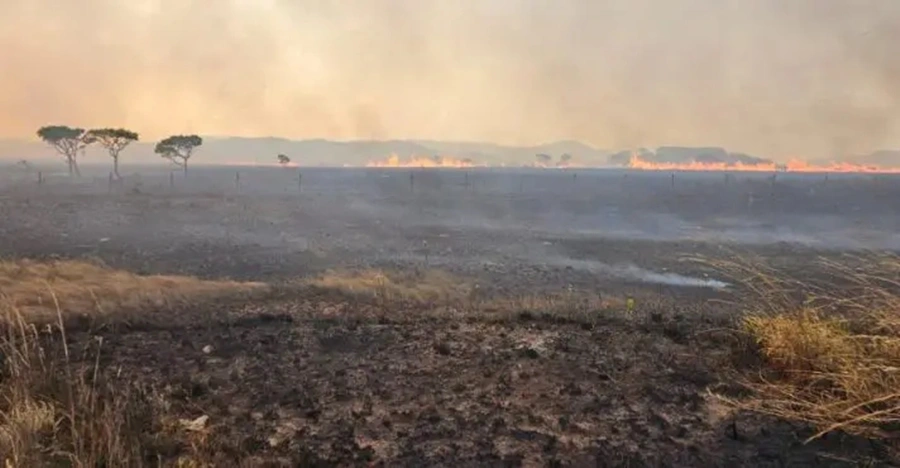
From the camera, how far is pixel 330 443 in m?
4.09

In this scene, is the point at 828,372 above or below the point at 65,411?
above

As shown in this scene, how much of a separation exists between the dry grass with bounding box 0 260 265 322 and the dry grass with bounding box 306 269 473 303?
193 centimetres

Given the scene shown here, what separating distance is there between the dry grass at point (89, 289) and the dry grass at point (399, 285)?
6.34 feet

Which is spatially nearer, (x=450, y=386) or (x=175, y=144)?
(x=450, y=386)

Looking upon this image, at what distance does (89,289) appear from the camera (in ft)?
35.5

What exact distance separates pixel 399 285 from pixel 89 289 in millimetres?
7753

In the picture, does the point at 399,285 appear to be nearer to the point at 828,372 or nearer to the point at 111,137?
the point at 828,372

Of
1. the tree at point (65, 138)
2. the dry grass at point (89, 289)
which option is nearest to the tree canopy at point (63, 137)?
the tree at point (65, 138)

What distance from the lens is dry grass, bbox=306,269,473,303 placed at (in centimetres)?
1498

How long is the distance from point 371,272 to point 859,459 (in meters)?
15.7

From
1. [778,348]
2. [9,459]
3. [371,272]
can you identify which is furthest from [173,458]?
[371,272]

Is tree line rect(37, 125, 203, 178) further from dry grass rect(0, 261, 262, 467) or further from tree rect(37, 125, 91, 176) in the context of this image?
dry grass rect(0, 261, 262, 467)

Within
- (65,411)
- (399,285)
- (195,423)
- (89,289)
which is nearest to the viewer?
(65,411)

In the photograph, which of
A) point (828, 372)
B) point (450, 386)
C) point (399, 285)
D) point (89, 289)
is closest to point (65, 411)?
point (450, 386)
